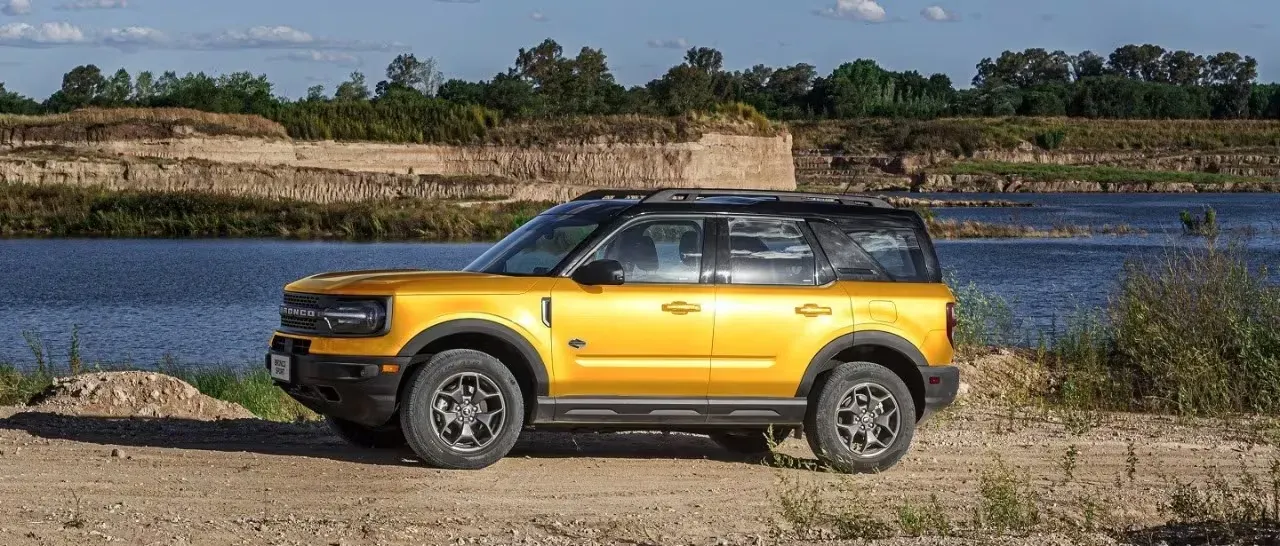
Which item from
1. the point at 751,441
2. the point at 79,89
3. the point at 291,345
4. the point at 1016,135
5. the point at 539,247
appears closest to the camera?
the point at 291,345

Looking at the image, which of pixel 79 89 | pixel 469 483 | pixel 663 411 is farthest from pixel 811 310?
pixel 79 89

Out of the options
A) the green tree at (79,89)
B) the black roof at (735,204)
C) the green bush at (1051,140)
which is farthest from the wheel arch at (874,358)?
the green bush at (1051,140)

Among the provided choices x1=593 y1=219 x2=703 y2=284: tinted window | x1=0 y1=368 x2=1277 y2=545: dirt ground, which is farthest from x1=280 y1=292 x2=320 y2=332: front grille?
x1=593 y1=219 x2=703 y2=284: tinted window

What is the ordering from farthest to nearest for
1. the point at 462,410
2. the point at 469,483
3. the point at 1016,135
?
the point at 1016,135, the point at 462,410, the point at 469,483

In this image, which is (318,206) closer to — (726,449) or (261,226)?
(261,226)

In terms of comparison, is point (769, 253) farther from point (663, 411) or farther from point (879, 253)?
point (663, 411)

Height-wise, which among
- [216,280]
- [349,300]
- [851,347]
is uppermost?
[349,300]

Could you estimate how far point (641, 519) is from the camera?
9.08 m

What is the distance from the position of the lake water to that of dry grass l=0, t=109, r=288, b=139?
54.3 feet

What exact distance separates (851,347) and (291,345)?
12.7 feet

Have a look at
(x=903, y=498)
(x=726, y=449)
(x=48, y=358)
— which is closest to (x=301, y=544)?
A: (x=903, y=498)

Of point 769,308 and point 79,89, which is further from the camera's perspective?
point 79,89

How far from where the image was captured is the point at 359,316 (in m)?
10.2

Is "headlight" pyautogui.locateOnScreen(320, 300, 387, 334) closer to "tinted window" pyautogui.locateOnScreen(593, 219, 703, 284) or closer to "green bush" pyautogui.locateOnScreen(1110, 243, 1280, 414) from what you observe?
"tinted window" pyautogui.locateOnScreen(593, 219, 703, 284)
